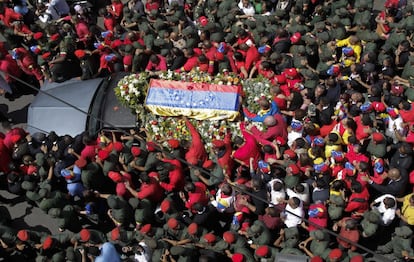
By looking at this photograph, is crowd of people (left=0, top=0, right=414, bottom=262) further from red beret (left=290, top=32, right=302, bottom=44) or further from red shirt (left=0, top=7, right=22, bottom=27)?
red shirt (left=0, top=7, right=22, bottom=27)

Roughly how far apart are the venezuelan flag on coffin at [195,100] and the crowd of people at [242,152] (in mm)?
378

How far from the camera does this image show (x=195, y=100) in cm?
1098

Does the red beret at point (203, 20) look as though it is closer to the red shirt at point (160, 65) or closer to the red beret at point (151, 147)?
the red shirt at point (160, 65)

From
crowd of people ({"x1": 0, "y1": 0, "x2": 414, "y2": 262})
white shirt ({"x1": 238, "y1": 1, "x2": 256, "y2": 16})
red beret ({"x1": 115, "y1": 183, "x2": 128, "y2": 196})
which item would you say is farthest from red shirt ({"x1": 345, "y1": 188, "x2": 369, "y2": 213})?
white shirt ({"x1": 238, "y1": 1, "x2": 256, "y2": 16})

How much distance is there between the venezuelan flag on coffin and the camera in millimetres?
10820

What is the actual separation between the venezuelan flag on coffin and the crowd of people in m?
0.38

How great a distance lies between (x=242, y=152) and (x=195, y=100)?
154cm

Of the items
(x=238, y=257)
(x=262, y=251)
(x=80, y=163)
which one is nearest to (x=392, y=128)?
(x=262, y=251)

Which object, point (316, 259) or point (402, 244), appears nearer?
point (316, 259)

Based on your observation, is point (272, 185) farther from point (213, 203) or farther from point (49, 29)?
point (49, 29)

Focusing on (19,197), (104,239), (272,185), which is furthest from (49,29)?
(272,185)

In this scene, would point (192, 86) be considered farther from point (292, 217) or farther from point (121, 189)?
point (292, 217)

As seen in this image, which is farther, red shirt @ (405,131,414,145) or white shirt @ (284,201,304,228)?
red shirt @ (405,131,414,145)

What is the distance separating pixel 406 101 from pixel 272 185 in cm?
312
